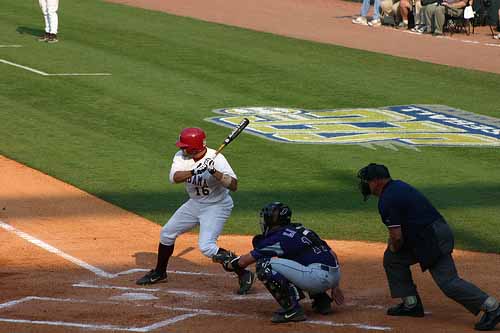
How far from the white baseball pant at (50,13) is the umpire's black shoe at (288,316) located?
16.8 m

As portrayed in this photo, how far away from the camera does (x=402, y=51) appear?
86.6ft

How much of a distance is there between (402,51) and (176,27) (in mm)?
6300

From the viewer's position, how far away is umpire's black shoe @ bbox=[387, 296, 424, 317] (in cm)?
951

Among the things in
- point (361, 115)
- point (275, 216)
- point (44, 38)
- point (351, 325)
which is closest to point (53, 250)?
point (275, 216)

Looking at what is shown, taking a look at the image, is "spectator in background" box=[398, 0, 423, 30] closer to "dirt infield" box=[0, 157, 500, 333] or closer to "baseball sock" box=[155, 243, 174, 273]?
"dirt infield" box=[0, 157, 500, 333]

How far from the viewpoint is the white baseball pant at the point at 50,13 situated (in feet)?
81.2

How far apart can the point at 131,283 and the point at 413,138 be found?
8.70 m

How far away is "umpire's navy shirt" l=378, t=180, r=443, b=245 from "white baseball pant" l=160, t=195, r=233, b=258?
202cm

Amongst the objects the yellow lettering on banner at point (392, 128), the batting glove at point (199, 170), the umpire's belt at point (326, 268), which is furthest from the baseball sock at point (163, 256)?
the yellow lettering on banner at point (392, 128)

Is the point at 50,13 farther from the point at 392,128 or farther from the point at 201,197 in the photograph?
the point at 201,197

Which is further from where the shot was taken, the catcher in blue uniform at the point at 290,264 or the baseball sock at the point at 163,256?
the baseball sock at the point at 163,256

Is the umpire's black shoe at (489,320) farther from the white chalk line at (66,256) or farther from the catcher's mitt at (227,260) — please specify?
the white chalk line at (66,256)

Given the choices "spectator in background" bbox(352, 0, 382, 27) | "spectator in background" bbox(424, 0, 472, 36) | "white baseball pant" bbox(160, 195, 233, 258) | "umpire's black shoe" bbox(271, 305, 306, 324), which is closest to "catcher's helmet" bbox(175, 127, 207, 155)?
"white baseball pant" bbox(160, 195, 233, 258)

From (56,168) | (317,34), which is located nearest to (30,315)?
(56,168)
